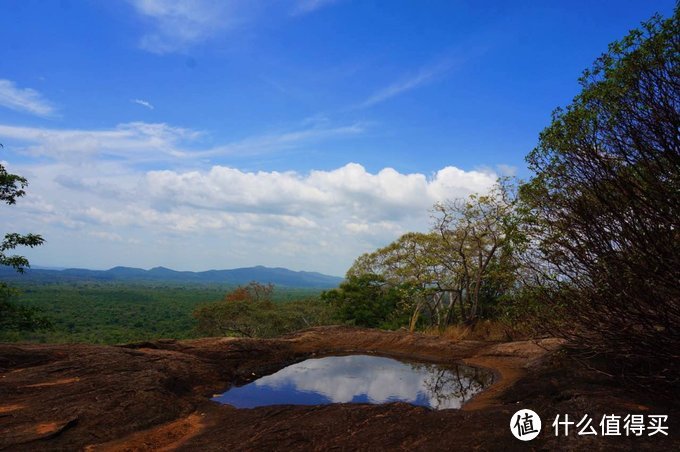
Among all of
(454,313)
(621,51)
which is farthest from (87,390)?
(454,313)

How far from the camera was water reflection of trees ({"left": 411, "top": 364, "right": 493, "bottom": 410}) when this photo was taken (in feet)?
28.1

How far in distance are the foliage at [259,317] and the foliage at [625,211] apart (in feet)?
58.4

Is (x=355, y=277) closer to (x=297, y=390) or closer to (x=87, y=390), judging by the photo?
(x=297, y=390)

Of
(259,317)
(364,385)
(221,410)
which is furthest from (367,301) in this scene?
(221,410)

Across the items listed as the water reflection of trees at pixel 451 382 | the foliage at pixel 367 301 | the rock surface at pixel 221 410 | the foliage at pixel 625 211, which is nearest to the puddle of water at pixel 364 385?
the water reflection of trees at pixel 451 382

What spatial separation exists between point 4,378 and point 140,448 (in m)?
4.32

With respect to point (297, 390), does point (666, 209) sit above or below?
above

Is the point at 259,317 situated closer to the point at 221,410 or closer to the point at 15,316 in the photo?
the point at 15,316

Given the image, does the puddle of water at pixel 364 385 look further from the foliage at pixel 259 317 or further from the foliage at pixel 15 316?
the foliage at pixel 259 317

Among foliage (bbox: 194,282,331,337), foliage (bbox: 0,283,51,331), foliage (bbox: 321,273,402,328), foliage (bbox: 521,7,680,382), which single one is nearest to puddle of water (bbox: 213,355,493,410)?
foliage (bbox: 521,7,680,382)

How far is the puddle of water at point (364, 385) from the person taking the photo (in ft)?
28.1

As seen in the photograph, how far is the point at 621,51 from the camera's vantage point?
6.00 m

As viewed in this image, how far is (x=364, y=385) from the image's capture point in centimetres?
966

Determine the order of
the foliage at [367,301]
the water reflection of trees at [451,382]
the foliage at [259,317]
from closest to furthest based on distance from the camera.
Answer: the water reflection of trees at [451,382]
the foliage at [367,301]
the foliage at [259,317]
